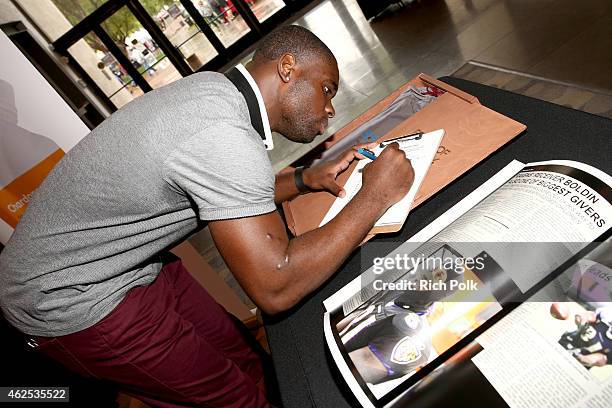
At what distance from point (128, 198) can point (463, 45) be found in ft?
10.0

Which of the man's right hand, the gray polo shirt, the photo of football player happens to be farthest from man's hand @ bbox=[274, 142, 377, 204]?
the photo of football player

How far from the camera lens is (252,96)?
3.22 feet

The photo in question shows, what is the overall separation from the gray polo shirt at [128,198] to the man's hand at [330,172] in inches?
9.8

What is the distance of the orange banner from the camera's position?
1.79 metres

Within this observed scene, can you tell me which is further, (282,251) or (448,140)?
(448,140)

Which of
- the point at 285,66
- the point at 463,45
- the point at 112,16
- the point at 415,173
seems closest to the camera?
the point at 415,173

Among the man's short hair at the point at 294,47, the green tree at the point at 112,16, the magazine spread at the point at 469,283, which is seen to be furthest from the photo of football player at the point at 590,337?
the green tree at the point at 112,16

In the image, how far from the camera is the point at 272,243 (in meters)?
0.76

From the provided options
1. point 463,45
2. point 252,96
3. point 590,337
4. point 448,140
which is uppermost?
point 252,96

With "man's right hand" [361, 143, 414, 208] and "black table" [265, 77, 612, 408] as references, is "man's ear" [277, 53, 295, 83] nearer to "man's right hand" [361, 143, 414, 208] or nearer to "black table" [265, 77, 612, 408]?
"man's right hand" [361, 143, 414, 208]

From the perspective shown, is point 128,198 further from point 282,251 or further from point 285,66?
point 285,66

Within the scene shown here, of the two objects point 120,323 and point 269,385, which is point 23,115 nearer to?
point 120,323

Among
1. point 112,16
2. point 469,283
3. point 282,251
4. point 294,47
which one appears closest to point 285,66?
point 294,47

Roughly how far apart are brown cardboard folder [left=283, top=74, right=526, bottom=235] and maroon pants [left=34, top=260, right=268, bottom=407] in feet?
1.47
